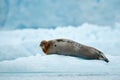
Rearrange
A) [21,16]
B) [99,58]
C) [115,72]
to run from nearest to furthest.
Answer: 1. [115,72]
2. [99,58]
3. [21,16]

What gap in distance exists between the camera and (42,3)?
20.2m

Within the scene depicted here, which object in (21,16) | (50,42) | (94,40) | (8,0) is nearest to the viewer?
(50,42)

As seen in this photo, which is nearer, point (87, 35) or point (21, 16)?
point (87, 35)

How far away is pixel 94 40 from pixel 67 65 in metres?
9.25

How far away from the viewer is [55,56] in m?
7.93

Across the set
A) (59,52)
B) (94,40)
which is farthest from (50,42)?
(94,40)

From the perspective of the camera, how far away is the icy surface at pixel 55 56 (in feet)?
24.4

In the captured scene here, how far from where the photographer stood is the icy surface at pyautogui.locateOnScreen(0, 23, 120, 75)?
7.44m

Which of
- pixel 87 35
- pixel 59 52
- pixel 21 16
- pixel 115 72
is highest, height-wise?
pixel 21 16

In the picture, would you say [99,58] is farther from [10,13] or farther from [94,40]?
[10,13]

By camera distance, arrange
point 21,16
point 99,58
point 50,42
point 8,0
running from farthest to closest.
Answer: point 21,16, point 8,0, point 50,42, point 99,58

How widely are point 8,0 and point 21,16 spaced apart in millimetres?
1485

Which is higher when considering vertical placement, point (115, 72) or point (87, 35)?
point (87, 35)

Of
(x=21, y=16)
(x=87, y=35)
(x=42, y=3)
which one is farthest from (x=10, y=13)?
(x=87, y=35)
